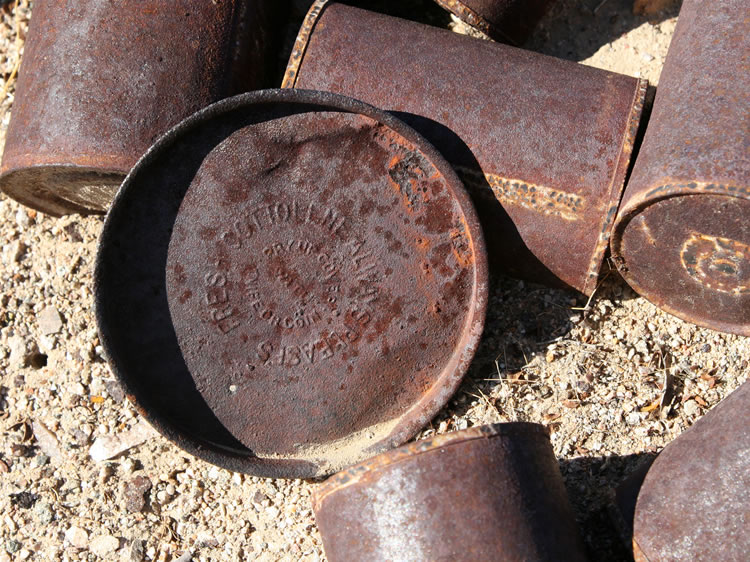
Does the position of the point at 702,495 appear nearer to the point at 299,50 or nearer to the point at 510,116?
the point at 510,116

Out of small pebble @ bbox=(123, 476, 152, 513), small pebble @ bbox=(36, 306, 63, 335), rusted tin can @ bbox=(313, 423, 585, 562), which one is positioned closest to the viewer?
rusted tin can @ bbox=(313, 423, 585, 562)

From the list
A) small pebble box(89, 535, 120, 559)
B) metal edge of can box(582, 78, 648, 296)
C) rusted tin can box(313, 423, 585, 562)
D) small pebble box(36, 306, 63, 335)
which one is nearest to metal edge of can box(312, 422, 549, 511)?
rusted tin can box(313, 423, 585, 562)

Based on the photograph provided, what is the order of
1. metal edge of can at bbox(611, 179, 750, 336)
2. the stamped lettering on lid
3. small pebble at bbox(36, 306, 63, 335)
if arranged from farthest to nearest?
small pebble at bbox(36, 306, 63, 335)
the stamped lettering on lid
metal edge of can at bbox(611, 179, 750, 336)

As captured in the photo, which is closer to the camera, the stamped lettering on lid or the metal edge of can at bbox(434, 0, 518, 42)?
the stamped lettering on lid

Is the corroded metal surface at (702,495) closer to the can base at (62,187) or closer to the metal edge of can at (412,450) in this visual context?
the metal edge of can at (412,450)

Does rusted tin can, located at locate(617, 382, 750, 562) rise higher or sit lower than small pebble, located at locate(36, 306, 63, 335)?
higher

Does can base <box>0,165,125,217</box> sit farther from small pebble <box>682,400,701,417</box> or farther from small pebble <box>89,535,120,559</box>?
small pebble <box>682,400,701,417</box>

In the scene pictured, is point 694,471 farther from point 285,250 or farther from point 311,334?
point 285,250

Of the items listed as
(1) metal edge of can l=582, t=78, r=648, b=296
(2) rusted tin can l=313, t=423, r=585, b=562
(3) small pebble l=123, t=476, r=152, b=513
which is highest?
(1) metal edge of can l=582, t=78, r=648, b=296

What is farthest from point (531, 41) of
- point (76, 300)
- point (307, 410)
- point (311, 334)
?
point (76, 300)
